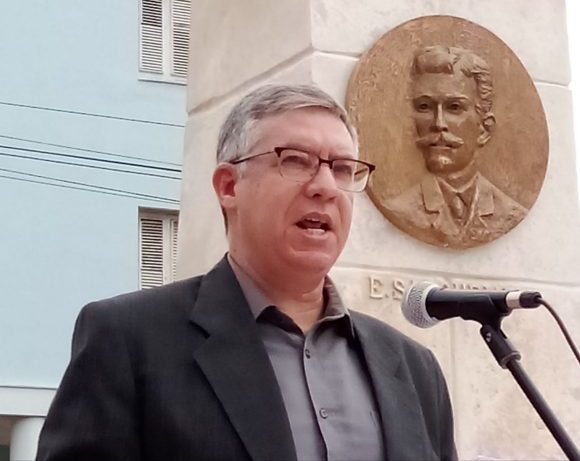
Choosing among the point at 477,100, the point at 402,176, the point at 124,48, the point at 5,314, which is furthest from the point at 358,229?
the point at 124,48

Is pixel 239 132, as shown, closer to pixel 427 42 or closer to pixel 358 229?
pixel 358 229

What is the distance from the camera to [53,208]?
487 inches

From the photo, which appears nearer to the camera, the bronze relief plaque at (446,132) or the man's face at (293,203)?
the man's face at (293,203)

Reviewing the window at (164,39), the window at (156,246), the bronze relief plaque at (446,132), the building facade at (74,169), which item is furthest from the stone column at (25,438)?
the bronze relief plaque at (446,132)

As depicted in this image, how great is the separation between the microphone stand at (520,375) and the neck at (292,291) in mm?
290

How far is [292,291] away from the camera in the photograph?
2412 mm

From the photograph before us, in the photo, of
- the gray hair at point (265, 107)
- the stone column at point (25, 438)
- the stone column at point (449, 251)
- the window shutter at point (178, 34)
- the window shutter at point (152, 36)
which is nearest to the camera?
the gray hair at point (265, 107)

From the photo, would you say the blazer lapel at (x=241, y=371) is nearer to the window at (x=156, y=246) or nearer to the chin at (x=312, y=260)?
the chin at (x=312, y=260)

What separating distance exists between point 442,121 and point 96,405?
1.80 meters

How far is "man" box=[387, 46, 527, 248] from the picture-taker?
12.3 ft

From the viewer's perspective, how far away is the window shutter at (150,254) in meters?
12.4

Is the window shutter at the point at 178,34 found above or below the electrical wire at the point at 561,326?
above

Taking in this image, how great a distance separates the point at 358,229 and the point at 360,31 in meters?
0.54

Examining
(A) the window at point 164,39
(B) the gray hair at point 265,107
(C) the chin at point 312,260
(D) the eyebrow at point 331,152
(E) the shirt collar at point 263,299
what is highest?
(A) the window at point 164,39
